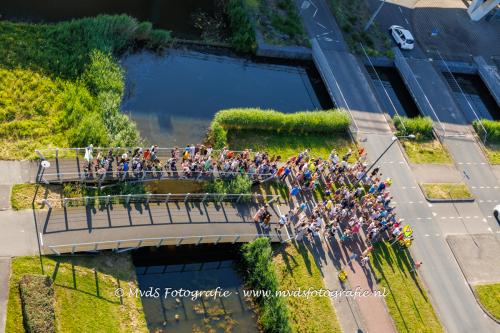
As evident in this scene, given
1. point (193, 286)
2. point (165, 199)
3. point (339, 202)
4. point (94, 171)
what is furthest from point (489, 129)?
point (94, 171)

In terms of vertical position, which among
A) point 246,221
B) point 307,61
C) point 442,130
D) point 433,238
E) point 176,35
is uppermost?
point 176,35

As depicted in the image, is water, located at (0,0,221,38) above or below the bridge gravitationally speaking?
above

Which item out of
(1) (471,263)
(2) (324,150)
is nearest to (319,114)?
(2) (324,150)

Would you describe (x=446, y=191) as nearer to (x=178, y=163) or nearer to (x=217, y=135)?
(x=217, y=135)

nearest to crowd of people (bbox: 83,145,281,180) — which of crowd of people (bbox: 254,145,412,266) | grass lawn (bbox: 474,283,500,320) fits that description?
crowd of people (bbox: 254,145,412,266)

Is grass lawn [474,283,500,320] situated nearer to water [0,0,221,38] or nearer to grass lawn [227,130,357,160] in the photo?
grass lawn [227,130,357,160]

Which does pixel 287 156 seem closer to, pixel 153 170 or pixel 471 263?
pixel 153 170

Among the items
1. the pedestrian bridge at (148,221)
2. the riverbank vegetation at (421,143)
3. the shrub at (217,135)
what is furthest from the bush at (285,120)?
the pedestrian bridge at (148,221)
